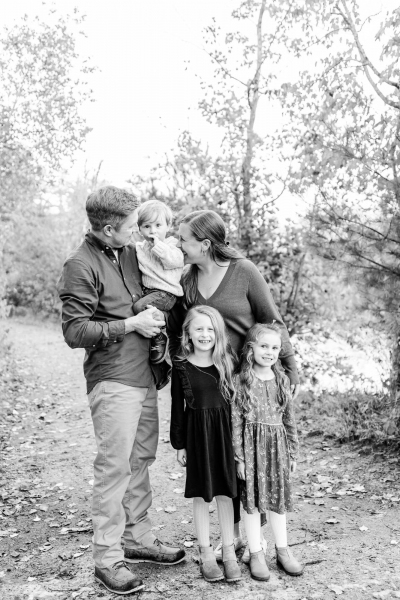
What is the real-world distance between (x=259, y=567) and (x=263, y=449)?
25.9 inches

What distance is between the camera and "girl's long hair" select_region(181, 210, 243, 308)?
3.51 meters

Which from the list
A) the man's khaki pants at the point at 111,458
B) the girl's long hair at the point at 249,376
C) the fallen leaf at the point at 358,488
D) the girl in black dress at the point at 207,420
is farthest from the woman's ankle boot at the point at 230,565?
the fallen leaf at the point at 358,488

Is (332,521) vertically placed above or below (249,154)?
below

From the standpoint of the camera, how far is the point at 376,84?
5.64m

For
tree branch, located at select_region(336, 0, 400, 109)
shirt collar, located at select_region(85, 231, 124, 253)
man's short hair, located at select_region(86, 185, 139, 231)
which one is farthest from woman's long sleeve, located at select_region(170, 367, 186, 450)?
tree branch, located at select_region(336, 0, 400, 109)

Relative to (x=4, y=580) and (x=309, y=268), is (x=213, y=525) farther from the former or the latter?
(x=309, y=268)

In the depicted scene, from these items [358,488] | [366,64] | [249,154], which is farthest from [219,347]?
[249,154]

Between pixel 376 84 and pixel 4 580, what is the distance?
16.2 feet

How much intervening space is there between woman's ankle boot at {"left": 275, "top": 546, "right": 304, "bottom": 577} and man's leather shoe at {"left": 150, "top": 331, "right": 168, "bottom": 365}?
4.33 ft

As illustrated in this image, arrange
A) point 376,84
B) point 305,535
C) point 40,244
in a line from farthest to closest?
point 40,244
point 376,84
point 305,535

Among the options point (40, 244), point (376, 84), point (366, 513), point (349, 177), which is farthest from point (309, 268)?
point (40, 244)

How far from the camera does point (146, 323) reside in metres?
3.36

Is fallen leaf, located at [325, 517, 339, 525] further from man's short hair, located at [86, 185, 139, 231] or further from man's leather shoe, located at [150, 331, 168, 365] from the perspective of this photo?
man's short hair, located at [86, 185, 139, 231]

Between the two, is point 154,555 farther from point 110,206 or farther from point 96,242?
point 110,206
